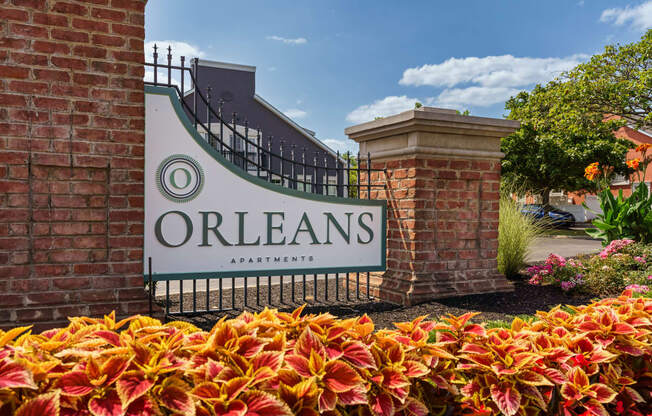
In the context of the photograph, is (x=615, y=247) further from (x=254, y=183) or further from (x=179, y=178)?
(x=179, y=178)

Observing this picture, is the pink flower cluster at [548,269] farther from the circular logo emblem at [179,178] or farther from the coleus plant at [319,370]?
the circular logo emblem at [179,178]

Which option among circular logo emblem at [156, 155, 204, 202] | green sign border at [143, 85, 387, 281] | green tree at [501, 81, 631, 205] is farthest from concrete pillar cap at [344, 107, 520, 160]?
green tree at [501, 81, 631, 205]

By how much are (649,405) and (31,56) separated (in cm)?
441

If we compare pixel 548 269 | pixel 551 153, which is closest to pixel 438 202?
pixel 548 269

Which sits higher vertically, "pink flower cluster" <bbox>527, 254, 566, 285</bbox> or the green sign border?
the green sign border

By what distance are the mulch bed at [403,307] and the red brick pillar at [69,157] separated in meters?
1.07

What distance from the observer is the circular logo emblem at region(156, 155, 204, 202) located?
14.0 feet

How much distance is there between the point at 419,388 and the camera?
A: 69.3 inches

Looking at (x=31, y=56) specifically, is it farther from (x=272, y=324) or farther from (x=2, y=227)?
(x=272, y=324)

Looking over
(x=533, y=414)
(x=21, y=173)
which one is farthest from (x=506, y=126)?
(x=21, y=173)

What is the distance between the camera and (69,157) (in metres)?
3.77

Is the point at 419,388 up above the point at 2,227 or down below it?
below

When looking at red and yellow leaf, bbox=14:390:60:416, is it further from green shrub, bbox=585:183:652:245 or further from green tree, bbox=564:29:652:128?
green tree, bbox=564:29:652:128

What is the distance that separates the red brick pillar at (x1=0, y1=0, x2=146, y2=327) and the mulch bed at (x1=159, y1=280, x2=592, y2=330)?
1.07 meters
